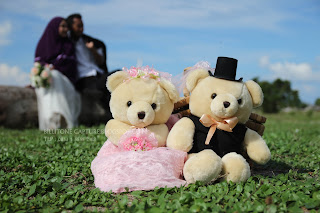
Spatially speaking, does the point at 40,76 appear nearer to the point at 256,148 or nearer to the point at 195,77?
the point at 195,77

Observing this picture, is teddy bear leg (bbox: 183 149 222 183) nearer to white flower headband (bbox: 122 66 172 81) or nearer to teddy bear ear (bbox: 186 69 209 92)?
teddy bear ear (bbox: 186 69 209 92)

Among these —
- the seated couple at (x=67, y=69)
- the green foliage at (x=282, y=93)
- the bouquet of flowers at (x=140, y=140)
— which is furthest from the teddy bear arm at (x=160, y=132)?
the green foliage at (x=282, y=93)

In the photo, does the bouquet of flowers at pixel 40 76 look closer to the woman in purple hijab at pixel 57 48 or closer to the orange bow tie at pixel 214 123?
the woman in purple hijab at pixel 57 48

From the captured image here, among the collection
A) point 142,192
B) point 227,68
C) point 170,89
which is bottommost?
point 142,192

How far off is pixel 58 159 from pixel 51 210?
2.01 meters

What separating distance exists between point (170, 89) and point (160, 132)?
440 mm

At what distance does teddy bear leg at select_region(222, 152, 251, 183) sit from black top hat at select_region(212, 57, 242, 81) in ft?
2.52

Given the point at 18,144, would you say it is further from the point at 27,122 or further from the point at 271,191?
the point at 271,191

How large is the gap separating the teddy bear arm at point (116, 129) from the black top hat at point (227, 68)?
3.45 ft

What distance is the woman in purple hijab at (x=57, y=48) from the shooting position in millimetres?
9188

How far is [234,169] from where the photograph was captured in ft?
10.6

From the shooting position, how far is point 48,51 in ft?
30.2

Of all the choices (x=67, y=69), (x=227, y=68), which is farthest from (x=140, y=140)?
(x=67, y=69)

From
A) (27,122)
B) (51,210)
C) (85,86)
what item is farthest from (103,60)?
(51,210)
